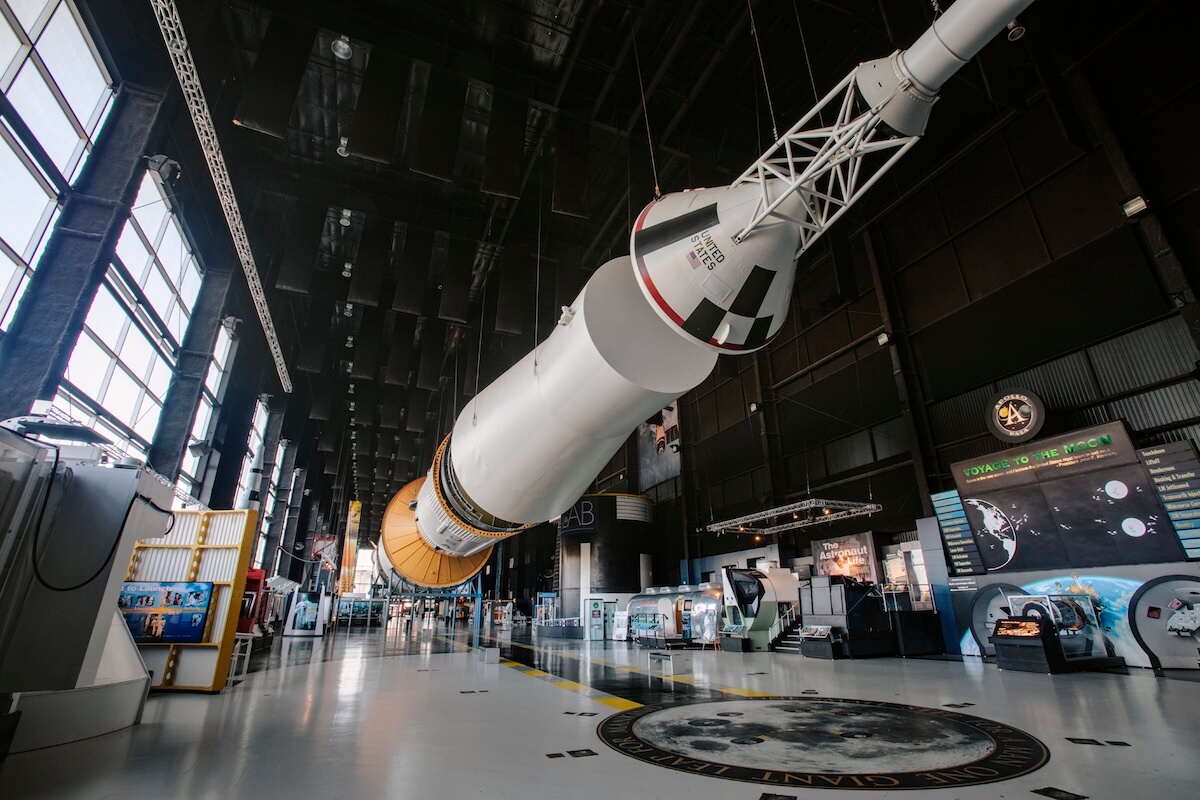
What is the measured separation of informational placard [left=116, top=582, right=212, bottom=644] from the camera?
212 inches

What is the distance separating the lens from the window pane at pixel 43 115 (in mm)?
6032

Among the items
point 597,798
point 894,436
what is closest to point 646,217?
point 597,798

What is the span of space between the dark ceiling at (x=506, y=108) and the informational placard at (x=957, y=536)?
7.82 m

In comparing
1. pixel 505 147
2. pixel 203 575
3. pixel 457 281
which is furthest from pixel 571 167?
pixel 203 575

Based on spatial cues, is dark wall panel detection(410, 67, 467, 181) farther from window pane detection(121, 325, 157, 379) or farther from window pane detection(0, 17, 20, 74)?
window pane detection(121, 325, 157, 379)

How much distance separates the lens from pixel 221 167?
31.8 ft

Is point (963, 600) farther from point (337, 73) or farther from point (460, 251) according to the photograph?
point (337, 73)

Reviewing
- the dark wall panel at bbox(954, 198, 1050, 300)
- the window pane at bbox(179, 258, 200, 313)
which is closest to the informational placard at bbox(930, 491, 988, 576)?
the dark wall panel at bbox(954, 198, 1050, 300)

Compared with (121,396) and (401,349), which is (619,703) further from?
(401,349)

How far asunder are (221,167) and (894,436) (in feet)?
51.8

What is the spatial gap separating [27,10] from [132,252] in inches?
161

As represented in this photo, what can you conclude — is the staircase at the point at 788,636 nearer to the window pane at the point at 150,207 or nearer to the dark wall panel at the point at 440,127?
the dark wall panel at the point at 440,127

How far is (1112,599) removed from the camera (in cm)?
823

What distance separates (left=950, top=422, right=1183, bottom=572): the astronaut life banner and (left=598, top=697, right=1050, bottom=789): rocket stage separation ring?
664cm
